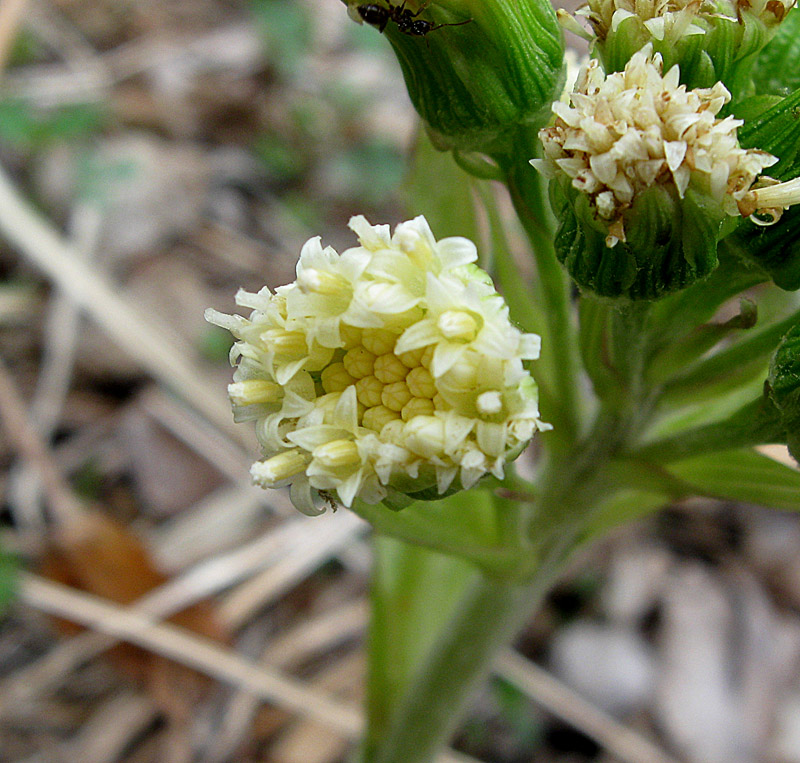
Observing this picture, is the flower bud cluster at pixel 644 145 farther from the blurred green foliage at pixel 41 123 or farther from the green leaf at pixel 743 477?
the blurred green foliage at pixel 41 123

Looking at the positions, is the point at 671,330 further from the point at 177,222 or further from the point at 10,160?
the point at 10,160

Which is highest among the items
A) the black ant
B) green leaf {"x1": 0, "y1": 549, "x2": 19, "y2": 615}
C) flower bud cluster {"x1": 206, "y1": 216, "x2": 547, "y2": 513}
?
the black ant

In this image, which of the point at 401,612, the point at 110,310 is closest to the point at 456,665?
the point at 401,612

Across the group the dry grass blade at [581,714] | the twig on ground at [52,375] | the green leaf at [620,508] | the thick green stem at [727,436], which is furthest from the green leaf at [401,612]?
the twig on ground at [52,375]

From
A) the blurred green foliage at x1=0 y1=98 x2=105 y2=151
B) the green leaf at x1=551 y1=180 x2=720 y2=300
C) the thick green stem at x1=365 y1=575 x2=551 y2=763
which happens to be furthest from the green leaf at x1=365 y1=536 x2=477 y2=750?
the blurred green foliage at x1=0 y1=98 x2=105 y2=151

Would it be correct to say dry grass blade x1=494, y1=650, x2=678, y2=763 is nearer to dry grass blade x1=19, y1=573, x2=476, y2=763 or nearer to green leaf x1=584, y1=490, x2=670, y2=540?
dry grass blade x1=19, y1=573, x2=476, y2=763

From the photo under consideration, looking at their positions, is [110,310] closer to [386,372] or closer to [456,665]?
[456,665]
